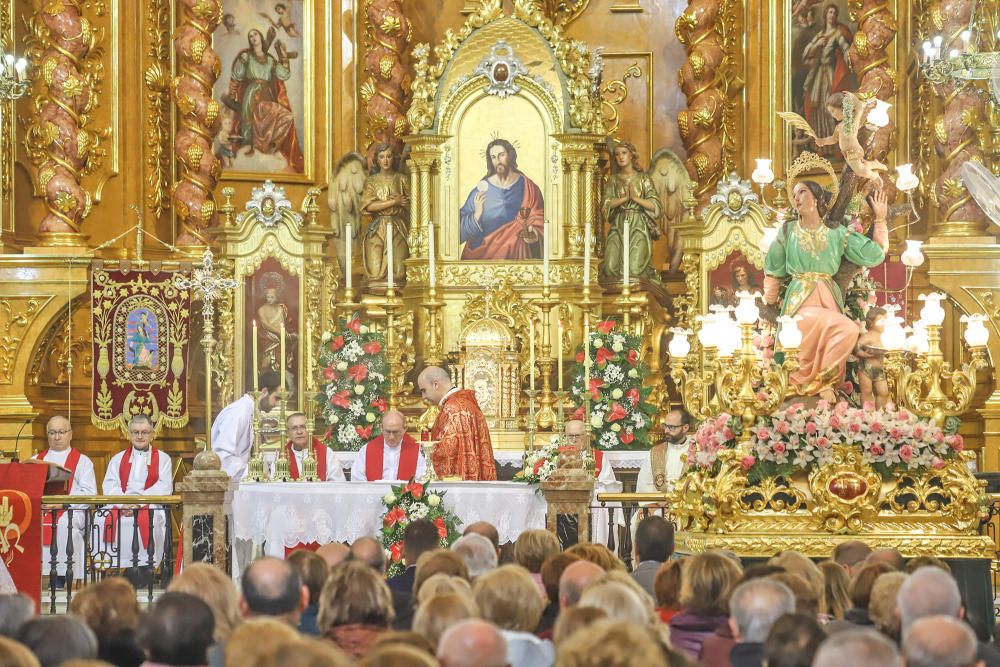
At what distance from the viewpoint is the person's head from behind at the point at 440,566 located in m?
7.82

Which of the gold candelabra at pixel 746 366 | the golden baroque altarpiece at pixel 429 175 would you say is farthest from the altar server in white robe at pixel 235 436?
the gold candelabra at pixel 746 366

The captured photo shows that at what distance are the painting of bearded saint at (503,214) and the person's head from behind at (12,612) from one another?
11.8m

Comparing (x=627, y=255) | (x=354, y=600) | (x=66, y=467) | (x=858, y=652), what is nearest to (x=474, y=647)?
(x=858, y=652)

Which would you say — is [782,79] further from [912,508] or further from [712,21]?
[912,508]

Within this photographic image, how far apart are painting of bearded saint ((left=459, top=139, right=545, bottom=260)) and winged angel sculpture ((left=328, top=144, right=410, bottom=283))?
78 cm

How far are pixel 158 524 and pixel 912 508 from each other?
7.12 metres

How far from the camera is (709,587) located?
7.28m

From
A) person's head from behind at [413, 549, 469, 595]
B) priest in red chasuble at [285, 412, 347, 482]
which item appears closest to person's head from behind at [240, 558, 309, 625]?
person's head from behind at [413, 549, 469, 595]

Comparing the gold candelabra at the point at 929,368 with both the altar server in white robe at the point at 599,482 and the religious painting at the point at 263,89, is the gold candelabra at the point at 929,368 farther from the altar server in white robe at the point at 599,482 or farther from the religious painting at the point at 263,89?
the religious painting at the point at 263,89

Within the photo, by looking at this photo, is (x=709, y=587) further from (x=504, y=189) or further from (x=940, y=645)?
(x=504, y=189)

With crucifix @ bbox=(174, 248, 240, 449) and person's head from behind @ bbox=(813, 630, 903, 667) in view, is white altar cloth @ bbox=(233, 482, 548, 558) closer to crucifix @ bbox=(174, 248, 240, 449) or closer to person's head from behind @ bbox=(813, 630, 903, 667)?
crucifix @ bbox=(174, 248, 240, 449)

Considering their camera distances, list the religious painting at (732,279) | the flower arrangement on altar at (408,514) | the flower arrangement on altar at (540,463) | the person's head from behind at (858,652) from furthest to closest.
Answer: the religious painting at (732,279) → the flower arrangement on altar at (540,463) → the flower arrangement on altar at (408,514) → the person's head from behind at (858,652)

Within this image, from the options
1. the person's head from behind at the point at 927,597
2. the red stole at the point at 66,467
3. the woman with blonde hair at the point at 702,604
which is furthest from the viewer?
the red stole at the point at 66,467

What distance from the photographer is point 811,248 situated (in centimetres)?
1262
